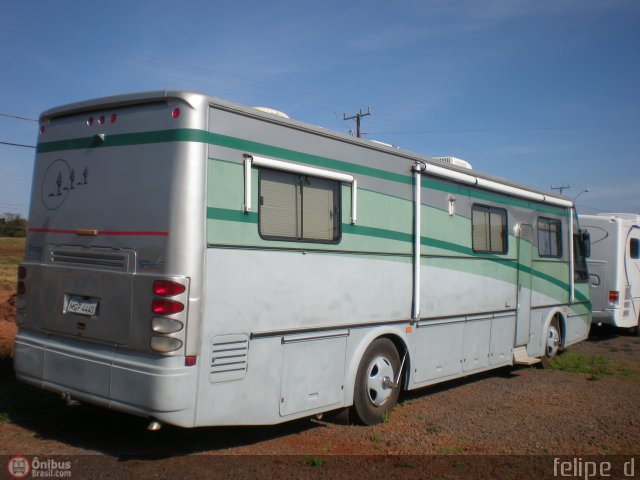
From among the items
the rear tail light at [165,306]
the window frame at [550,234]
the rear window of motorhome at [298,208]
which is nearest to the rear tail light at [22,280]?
the rear tail light at [165,306]

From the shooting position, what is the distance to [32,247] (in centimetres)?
593

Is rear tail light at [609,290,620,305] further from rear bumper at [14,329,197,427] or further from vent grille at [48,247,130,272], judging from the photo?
vent grille at [48,247,130,272]

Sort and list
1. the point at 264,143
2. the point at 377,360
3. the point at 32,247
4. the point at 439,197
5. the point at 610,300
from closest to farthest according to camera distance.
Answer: the point at 264,143, the point at 32,247, the point at 377,360, the point at 439,197, the point at 610,300

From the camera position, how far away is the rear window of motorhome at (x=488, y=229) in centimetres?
846

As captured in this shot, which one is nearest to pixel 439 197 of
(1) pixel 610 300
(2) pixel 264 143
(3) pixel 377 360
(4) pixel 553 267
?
(3) pixel 377 360

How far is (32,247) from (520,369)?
7627 mm

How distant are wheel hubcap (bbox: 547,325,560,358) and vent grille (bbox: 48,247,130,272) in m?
7.61

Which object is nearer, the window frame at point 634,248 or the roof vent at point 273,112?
the roof vent at point 273,112

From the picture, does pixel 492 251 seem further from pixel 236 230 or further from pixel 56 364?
pixel 56 364

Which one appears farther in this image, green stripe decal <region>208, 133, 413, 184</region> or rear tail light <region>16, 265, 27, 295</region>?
rear tail light <region>16, 265, 27, 295</region>

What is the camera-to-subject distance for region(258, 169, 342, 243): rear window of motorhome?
551 centimetres

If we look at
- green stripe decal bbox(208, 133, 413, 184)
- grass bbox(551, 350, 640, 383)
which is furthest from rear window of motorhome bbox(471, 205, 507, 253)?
grass bbox(551, 350, 640, 383)

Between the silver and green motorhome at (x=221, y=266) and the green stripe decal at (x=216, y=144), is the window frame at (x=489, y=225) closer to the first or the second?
the silver and green motorhome at (x=221, y=266)

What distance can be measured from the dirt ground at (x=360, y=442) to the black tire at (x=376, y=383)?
0.16m
